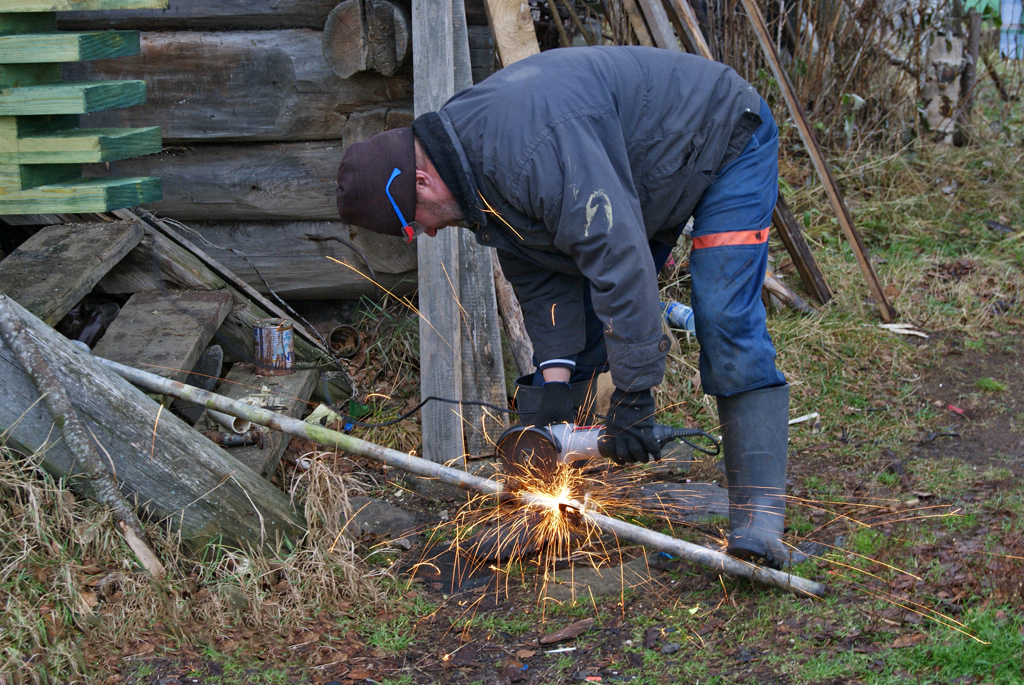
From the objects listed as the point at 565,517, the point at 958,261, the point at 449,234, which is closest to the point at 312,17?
the point at 449,234

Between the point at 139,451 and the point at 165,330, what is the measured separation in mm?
978

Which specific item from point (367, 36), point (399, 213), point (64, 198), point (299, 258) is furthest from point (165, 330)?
point (399, 213)

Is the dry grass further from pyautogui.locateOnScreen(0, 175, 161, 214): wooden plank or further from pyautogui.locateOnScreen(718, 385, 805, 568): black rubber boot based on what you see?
pyautogui.locateOnScreen(718, 385, 805, 568): black rubber boot

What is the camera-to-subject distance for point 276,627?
261 centimetres

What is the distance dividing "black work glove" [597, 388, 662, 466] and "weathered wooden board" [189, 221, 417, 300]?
2053 mm

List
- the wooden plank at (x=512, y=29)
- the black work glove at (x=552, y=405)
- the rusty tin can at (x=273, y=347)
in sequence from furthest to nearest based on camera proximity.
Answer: the rusty tin can at (x=273, y=347)
the wooden plank at (x=512, y=29)
the black work glove at (x=552, y=405)

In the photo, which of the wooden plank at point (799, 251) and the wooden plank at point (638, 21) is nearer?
the wooden plank at point (638, 21)

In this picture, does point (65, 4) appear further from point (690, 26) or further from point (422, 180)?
point (690, 26)

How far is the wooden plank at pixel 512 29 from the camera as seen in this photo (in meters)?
3.69

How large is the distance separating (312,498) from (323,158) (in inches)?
74.4

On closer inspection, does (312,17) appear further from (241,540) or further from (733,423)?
(733,423)

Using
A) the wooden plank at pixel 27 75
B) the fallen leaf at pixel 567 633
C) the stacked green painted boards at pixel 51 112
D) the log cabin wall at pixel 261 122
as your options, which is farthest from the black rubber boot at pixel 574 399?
the wooden plank at pixel 27 75

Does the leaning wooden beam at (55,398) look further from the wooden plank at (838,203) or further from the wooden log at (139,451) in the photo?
the wooden plank at (838,203)

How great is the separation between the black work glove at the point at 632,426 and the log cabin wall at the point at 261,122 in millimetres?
2018
